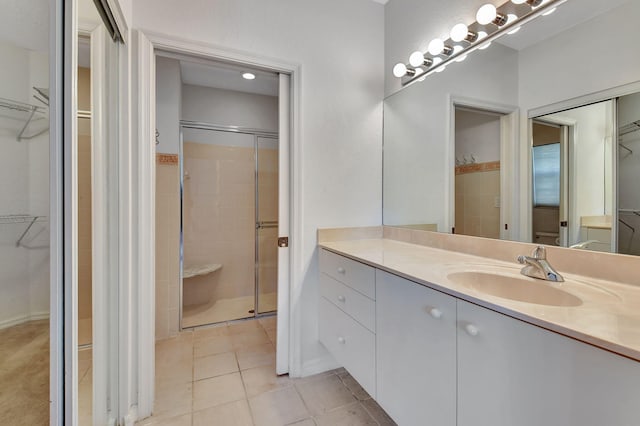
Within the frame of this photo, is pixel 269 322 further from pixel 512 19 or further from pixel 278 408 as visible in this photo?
pixel 512 19

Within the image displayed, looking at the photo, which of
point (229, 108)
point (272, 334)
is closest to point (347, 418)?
point (272, 334)

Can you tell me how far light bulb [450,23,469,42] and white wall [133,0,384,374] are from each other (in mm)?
608

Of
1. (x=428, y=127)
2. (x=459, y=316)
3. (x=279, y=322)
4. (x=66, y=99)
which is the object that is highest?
(x=428, y=127)

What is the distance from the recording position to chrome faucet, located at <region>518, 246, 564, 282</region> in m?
0.93

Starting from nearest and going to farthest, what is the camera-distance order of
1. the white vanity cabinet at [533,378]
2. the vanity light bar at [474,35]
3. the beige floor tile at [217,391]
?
the white vanity cabinet at [533,378] → the vanity light bar at [474,35] → the beige floor tile at [217,391]

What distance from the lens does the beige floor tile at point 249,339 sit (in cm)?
209

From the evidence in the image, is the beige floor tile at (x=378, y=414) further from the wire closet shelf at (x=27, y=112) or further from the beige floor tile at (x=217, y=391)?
the wire closet shelf at (x=27, y=112)

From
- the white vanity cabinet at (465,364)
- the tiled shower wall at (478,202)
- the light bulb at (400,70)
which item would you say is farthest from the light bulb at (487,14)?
the white vanity cabinet at (465,364)

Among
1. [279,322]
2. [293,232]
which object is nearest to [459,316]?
[293,232]

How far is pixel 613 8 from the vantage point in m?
0.92

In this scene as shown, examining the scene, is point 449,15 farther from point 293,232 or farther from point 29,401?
point 29,401

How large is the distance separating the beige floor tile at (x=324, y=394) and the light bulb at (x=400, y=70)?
1.95 m

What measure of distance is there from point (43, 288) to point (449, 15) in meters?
2.06

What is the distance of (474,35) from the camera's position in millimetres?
1349
